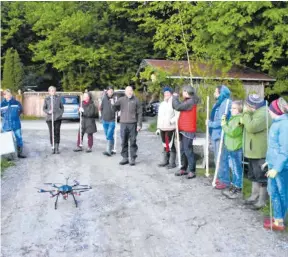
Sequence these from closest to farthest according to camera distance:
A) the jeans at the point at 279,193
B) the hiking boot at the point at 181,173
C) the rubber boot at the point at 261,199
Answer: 1. the jeans at the point at 279,193
2. the rubber boot at the point at 261,199
3. the hiking boot at the point at 181,173

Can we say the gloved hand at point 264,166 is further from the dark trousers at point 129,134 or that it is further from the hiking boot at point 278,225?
the dark trousers at point 129,134

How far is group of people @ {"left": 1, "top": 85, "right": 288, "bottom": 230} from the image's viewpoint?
612 cm

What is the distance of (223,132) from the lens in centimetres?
814

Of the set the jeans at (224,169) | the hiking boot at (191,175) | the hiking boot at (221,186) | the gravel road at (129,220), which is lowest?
the gravel road at (129,220)

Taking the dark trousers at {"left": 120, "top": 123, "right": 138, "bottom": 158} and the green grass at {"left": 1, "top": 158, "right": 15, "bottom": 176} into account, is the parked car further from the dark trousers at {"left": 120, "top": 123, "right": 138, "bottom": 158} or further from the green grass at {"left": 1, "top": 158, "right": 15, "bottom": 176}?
the dark trousers at {"left": 120, "top": 123, "right": 138, "bottom": 158}

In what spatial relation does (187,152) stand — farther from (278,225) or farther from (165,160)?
(278,225)

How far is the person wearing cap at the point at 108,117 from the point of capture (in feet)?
39.1

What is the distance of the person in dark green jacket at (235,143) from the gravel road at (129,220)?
0.97 feet

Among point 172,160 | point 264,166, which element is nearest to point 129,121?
point 172,160

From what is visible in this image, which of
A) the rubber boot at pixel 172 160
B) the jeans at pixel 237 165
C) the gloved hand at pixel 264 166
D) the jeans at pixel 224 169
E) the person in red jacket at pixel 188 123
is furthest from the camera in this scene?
the rubber boot at pixel 172 160

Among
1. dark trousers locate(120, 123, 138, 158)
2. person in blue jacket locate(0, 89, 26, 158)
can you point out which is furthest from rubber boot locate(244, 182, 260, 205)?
person in blue jacket locate(0, 89, 26, 158)

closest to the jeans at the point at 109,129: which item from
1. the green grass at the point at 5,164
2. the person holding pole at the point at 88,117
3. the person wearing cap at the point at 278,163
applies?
the person holding pole at the point at 88,117

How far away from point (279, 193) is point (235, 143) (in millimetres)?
1684

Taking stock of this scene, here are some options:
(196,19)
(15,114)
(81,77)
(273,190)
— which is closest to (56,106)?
(15,114)
